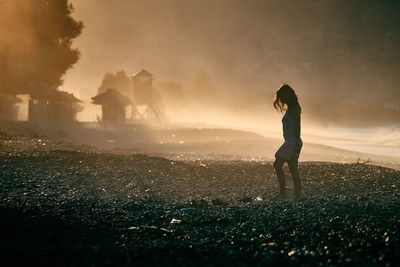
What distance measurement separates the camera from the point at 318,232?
17.6ft

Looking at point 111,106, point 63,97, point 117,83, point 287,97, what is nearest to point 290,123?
point 287,97

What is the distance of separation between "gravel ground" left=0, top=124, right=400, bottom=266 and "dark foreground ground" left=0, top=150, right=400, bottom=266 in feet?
0.06

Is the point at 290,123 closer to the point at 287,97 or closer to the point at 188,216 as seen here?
the point at 287,97

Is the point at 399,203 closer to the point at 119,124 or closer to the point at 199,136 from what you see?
the point at 199,136

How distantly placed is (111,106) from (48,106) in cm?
662

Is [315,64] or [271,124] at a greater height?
[315,64]

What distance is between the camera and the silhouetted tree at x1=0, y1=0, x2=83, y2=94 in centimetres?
2866

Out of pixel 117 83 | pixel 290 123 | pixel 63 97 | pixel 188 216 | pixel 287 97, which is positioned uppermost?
pixel 117 83

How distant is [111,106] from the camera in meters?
36.1

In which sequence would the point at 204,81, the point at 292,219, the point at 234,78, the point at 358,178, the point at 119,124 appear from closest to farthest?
the point at 292,219
the point at 358,178
the point at 119,124
the point at 204,81
the point at 234,78

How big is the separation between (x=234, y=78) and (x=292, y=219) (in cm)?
12950

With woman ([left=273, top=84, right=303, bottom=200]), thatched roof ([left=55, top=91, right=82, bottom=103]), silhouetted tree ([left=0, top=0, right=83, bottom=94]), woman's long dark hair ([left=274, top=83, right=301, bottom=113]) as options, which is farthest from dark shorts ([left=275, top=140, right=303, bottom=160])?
silhouetted tree ([left=0, top=0, right=83, bottom=94])

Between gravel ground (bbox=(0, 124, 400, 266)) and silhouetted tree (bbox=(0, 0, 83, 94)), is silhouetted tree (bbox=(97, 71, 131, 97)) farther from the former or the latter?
gravel ground (bbox=(0, 124, 400, 266))

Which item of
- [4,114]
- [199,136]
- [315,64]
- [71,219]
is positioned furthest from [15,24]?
[315,64]
